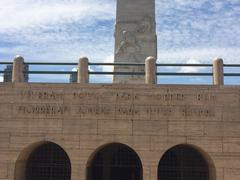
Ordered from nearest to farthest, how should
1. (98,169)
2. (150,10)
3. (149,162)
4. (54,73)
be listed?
(149,162) → (54,73) → (98,169) → (150,10)

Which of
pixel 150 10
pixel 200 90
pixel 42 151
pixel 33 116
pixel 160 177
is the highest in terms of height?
pixel 150 10

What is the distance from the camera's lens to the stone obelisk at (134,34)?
1013 inches

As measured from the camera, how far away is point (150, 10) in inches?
1038

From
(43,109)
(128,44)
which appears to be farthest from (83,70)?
(128,44)

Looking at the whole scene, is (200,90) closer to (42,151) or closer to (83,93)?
(83,93)

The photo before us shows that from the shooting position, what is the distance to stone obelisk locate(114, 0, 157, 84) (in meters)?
25.7

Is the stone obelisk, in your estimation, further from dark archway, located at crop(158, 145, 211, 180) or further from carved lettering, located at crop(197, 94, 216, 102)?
carved lettering, located at crop(197, 94, 216, 102)

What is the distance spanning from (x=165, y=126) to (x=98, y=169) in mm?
4726

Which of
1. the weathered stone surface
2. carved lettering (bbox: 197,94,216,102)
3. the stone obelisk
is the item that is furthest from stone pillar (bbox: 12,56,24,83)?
the weathered stone surface

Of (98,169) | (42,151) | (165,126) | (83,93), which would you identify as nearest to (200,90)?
(165,126)

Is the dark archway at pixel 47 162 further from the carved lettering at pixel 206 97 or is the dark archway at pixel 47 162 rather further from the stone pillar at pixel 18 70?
the carved lettering at pixel 206 97

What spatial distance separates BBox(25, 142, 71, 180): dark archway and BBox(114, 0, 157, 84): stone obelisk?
7073 mm

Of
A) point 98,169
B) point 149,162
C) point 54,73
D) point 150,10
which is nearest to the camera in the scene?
point 149,162

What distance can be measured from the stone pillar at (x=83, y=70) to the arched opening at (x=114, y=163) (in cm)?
369
